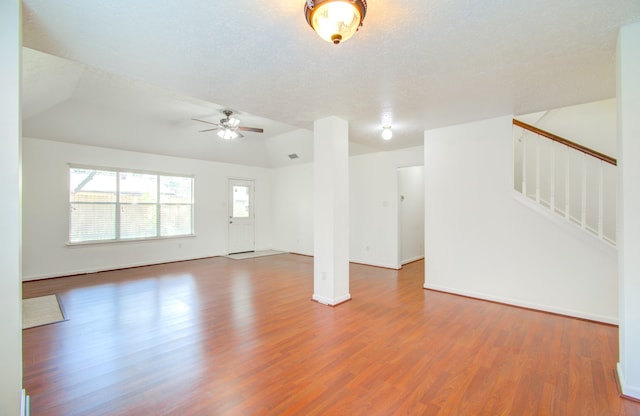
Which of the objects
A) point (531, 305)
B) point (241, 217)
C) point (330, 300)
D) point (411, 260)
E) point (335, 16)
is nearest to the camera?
point (335, 16)

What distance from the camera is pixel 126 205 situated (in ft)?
20.0

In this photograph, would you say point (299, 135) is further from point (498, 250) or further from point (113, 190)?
point (498, 250)

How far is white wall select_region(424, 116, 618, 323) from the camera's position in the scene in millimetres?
3260

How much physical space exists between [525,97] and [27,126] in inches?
297

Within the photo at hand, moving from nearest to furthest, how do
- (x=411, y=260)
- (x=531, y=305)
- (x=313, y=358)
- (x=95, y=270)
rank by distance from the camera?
(x=313, y=358) < (x=531, y=305) < (x=95, y=270) < (x=411, y=260)

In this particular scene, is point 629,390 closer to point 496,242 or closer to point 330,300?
point 496,242

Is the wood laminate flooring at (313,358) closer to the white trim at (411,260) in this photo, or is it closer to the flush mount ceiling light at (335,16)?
the white trim at (411,260)

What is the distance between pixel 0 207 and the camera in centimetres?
153

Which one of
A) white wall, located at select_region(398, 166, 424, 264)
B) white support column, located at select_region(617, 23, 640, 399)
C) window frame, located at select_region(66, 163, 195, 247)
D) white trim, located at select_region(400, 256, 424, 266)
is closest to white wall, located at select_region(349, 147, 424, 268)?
white wall, located at select_region(398, 166, 424, 264)

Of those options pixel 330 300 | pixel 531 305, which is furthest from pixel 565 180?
pixel 330 300

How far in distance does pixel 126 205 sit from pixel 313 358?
5763mm

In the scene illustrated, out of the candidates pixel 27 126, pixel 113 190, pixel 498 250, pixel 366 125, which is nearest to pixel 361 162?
pixel 366 125

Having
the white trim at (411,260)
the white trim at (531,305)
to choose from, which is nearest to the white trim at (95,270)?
the white trim at (411,260)

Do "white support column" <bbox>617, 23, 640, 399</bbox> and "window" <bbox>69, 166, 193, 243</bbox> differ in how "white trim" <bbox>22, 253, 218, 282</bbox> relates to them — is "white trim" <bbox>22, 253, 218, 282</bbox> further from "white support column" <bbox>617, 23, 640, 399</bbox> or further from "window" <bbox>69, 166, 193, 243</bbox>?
"white support column" <bbox>617, 23, 640, 399</bbox>
